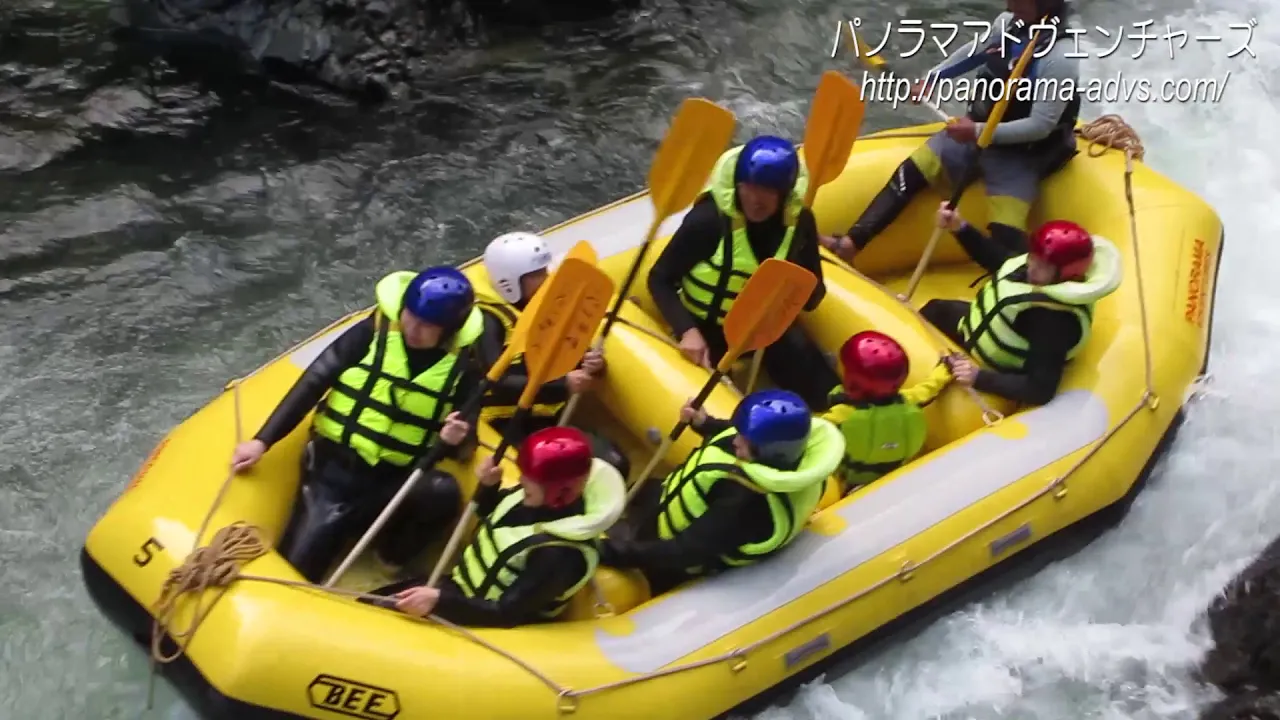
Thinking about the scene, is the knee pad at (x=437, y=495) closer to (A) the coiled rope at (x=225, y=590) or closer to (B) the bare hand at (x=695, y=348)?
(A) the coiled rope at (x=225, y=590)

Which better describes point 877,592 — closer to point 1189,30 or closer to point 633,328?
point 633,328

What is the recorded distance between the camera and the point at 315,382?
3.08 m

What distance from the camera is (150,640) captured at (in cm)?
292

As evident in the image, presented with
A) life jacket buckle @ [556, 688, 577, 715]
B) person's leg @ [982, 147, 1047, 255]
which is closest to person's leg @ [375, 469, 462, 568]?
life jacket buckle @ [556, 688, 577, 715]

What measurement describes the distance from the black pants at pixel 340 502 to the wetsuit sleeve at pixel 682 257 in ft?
2.76

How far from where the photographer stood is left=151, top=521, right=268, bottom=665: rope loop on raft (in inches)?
110

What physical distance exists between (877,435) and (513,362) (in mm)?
1009

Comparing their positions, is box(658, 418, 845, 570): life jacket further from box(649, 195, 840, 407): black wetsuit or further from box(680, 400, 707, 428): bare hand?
box(649, 195, 840, 407): black wetsuit

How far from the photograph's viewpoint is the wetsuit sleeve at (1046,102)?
12.8 ft

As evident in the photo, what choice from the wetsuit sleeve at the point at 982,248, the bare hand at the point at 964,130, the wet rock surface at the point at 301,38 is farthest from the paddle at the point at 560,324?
the wet rock surface at the point at 301,38

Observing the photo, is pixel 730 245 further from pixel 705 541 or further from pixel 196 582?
pixel 196 582

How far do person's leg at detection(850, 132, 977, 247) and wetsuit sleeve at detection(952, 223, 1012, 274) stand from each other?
1.02 feet

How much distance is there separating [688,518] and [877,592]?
0.55 metres

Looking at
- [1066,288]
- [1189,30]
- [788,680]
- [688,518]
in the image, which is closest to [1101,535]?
[1066,288]
